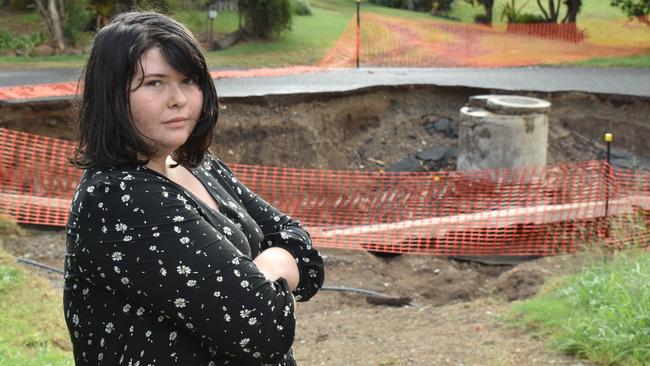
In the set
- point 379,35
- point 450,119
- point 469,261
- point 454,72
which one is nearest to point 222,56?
point 379,35

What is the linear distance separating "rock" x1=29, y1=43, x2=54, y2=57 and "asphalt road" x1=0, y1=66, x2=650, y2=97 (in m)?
4.07

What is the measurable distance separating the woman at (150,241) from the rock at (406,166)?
32.3ft

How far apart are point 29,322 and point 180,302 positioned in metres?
3.41

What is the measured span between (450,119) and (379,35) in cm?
784

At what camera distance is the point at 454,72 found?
47.8 feet

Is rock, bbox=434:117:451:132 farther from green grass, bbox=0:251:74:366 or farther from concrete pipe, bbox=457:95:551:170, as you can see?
green grass, bbox=0:251:74:366

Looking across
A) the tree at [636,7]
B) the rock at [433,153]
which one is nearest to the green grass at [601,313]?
the rock at [433,153]

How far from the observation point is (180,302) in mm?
1833

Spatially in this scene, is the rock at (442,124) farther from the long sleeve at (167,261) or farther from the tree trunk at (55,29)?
the long sleeve at (167,261)

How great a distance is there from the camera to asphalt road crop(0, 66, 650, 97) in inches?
481

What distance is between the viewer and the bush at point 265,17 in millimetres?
20844

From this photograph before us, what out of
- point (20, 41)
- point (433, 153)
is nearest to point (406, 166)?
point (433, 153)

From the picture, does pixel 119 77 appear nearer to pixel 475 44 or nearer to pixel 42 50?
pixel 475 44

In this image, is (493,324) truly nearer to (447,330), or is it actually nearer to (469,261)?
(447,330)
